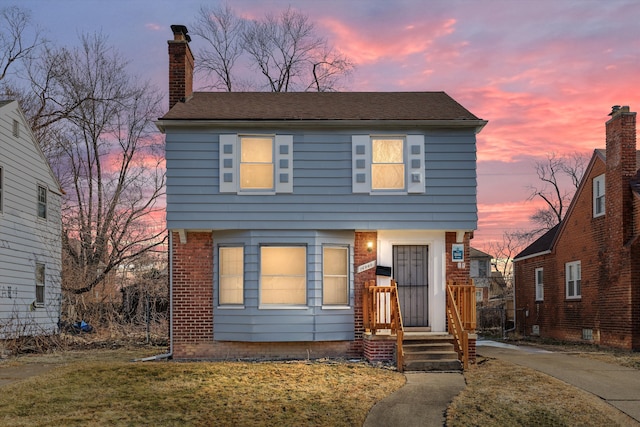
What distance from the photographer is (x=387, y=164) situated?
643 inches

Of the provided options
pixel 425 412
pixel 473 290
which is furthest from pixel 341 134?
pixel 425 412

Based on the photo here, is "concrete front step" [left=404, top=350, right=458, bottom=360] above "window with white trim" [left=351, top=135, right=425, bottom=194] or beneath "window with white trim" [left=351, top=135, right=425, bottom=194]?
beneath

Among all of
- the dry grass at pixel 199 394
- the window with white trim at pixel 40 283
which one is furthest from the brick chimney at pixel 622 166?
the window with white trim at pixel 40 283

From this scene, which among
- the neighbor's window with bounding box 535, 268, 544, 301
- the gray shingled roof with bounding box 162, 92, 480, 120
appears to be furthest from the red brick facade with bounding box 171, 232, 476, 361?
the neighbor's window with bounding box 535, 268, 544, 301

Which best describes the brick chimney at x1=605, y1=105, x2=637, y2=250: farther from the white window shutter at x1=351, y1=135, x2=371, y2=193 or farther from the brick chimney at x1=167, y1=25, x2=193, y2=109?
the brick chimney at x1=167, y1=25, x2=193, y2=109

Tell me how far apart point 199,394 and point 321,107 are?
8665mm

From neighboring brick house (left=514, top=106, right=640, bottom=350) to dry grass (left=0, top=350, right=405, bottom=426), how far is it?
380 inches

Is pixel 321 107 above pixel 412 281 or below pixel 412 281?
above

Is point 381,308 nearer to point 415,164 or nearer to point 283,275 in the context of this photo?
point 283,275

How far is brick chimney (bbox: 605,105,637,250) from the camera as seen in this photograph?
779 inches

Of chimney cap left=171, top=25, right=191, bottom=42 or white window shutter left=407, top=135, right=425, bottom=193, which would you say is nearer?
white window shutter left=407, top=135, right=425, bottom=193

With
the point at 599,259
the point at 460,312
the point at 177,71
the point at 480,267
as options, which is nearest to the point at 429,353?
the point at 460,312

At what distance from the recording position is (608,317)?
20812mm

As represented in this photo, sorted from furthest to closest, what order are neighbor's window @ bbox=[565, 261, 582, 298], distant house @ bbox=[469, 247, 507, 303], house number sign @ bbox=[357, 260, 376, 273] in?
distant house @ bbox=[469, 247, 507, 303] < neighbor's window @ bbox=[565, 261, 582, 298] < house number sign @ bbox=[357, 260, 376, 273]
